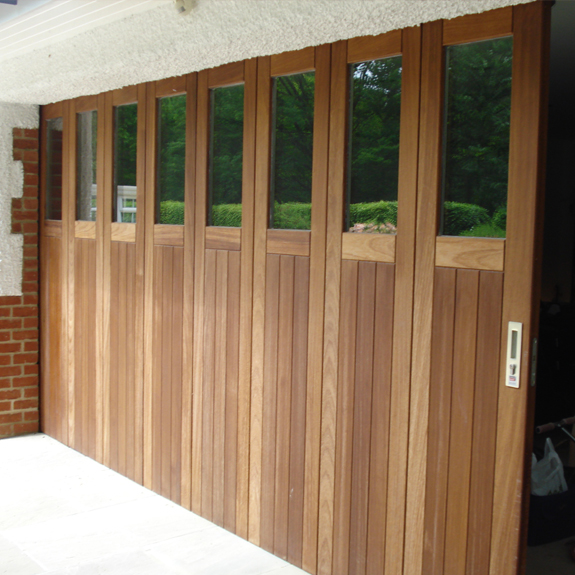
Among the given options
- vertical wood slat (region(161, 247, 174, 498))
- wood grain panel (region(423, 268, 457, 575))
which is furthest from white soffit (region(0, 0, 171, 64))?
wood grain panel (region(423, 268, 457, 575))

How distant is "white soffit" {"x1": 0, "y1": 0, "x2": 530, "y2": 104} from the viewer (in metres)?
2.47

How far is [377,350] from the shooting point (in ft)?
9.01

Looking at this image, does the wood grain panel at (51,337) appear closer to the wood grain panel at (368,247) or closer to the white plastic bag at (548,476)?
the wood grain panel at (368,247)

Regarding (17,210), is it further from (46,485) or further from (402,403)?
(402,403)

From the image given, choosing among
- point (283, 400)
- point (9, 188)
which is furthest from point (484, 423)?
point (9, 188)

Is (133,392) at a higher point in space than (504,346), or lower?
lower

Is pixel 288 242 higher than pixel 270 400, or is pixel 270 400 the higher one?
pixel 288 242

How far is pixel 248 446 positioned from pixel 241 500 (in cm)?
28

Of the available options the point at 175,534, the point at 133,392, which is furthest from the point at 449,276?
the point at 133,392

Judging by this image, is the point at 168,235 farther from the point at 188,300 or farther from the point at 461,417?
the point at 461,417

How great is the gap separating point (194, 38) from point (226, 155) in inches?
24.1

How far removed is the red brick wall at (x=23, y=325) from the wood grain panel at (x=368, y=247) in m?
2.98

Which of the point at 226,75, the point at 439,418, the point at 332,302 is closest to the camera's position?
the point at 439,418

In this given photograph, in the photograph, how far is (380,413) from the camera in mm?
2742
